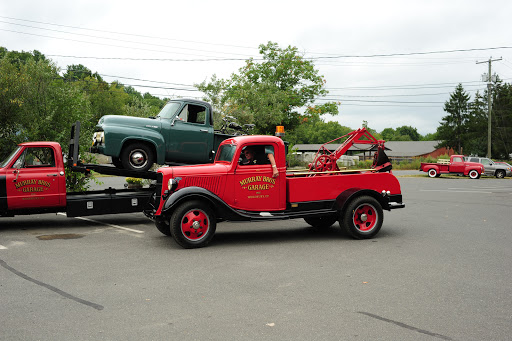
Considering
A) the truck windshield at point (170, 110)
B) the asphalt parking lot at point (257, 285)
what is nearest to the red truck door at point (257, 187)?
the asphalt parking lot at point (257, 285)

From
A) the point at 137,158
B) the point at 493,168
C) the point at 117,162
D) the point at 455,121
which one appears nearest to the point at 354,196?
the point at 137,158

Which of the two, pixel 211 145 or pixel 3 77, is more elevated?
pixel 3 77

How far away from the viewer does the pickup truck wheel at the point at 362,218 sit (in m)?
9.05

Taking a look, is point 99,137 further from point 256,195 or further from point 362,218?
point 362,218

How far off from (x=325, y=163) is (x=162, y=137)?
152 inches

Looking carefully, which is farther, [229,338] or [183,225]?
[183,225]

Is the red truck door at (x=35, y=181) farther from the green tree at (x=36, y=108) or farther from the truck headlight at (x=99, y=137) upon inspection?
the green tree at (x=36, y=108)

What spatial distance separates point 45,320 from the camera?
15.5 ft

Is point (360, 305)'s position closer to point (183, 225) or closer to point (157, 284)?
point (157, 284)

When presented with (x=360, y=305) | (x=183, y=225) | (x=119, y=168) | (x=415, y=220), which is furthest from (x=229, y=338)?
(x=415, y=220)

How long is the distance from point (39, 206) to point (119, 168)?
1.89m

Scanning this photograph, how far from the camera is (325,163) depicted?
10.6m

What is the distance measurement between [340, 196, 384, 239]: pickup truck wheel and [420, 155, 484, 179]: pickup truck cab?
29158 millimetres

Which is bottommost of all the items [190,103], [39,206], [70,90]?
[39,206]
